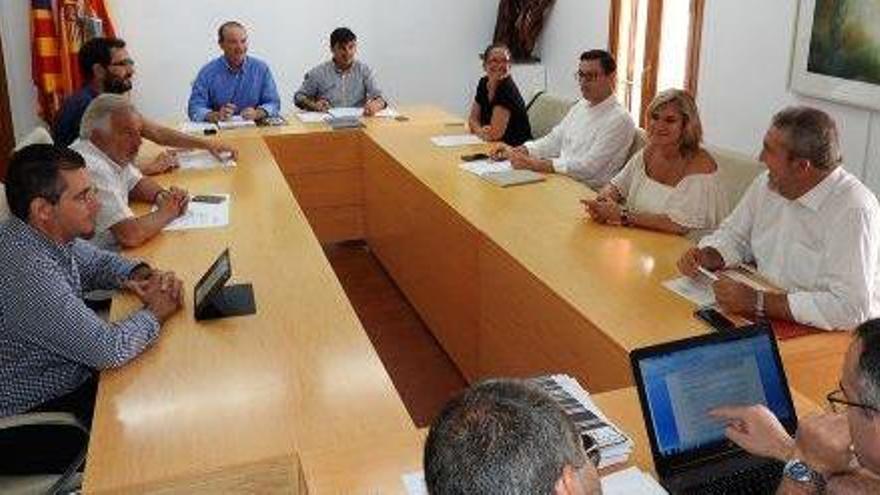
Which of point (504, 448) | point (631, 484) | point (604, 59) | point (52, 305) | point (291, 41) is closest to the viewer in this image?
point (504, 448)

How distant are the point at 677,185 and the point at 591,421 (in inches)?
63.5

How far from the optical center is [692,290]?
2.31m

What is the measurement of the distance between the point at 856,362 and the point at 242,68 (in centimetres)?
481

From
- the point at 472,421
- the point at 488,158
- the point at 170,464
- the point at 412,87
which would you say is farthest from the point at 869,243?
the point at 412,87

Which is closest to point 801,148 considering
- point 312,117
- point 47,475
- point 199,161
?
point 47,475

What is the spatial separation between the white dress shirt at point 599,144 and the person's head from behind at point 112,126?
193 cm

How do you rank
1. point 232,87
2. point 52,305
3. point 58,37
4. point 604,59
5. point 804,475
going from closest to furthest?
point 804,475, point 52,305, point 604,59, point 232,87, point 58,37

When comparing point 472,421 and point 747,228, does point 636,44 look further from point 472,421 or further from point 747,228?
point 472,421

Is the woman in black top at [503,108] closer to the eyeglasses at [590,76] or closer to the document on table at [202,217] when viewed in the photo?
the eyeglasses at [590,76]

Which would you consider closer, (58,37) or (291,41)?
(58,37)

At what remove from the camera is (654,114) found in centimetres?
292

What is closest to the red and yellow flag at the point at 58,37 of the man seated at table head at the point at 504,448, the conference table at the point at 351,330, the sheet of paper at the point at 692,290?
the conference table at the point at 351,330

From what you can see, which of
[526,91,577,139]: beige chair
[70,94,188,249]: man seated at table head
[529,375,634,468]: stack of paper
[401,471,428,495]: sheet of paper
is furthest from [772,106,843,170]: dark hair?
[526,91,577,139]: beige chair

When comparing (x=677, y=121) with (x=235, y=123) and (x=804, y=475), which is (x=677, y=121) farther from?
(x=235, y=123)
